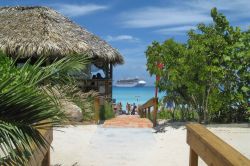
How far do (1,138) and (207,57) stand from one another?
897 cm

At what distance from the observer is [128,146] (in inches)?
336

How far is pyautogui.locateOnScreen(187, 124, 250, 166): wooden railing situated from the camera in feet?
8.64

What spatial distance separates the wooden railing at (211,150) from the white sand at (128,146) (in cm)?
303

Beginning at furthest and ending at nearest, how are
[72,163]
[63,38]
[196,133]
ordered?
[63,38], [72,163], [196,133]

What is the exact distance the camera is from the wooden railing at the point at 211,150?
2.63 m

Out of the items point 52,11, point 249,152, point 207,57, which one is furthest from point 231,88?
point 52,11

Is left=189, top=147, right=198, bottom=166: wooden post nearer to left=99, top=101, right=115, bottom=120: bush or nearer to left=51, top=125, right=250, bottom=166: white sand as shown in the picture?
left=51, top=125, right=250, bottom=166: white sand

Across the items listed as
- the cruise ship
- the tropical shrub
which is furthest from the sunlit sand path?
the cruise ship

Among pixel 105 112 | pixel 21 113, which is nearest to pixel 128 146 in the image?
pixel 21 113

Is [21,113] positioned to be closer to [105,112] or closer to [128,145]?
[128,145]

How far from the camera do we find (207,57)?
1115 centimetres

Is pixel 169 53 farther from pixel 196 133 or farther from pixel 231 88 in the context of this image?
pixel 196 133

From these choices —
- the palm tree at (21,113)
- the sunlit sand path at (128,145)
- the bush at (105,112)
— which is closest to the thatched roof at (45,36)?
the bush at (105,112)

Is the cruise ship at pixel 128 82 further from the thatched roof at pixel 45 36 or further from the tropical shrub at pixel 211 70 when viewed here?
the tropical shrub at pixel 211 70
